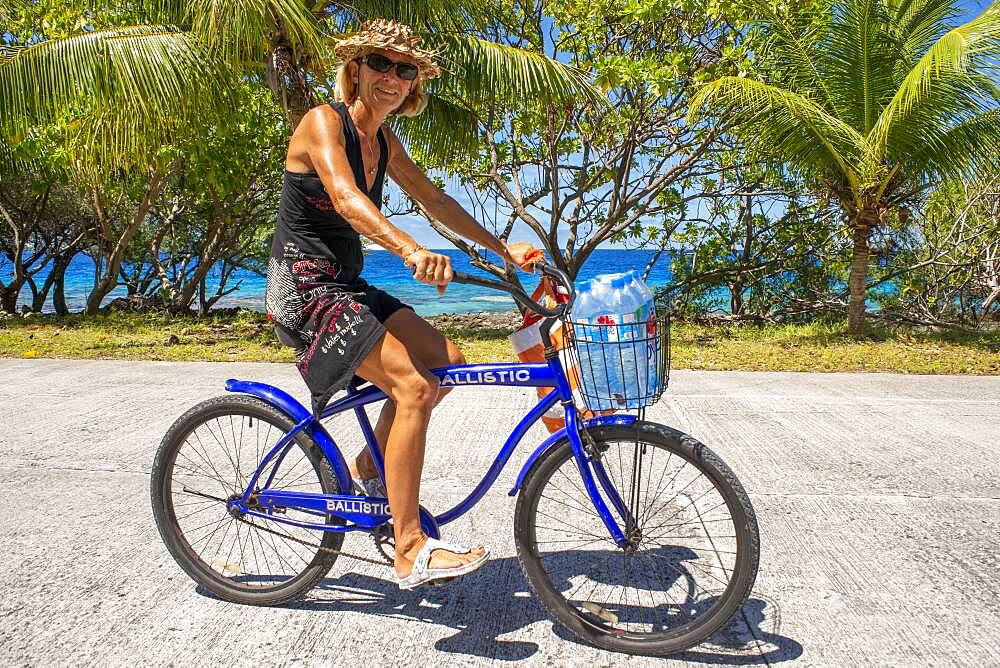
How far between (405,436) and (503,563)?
964 millimetres

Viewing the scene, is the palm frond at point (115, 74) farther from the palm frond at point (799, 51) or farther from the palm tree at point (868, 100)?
the palm frond at point (799, 51)

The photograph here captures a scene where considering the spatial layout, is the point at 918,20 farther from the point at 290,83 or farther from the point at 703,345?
the point at 290,83

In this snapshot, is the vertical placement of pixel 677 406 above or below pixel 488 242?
below

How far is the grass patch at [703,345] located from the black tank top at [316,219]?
564 centimetres

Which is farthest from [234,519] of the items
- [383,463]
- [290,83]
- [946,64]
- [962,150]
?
[962,150]

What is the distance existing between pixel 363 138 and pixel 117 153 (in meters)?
8.00

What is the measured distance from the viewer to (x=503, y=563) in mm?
3320

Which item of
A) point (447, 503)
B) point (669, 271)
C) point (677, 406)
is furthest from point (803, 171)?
point (447, 503)

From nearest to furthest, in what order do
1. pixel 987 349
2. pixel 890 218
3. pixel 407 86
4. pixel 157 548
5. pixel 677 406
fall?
1. pixel 407 86
2. pixel 157 548
3. pixel 677 406
4. pixel 987 349
5. pixel 890 218

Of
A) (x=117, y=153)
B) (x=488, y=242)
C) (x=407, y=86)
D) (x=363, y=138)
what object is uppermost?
(x=117, y=153)

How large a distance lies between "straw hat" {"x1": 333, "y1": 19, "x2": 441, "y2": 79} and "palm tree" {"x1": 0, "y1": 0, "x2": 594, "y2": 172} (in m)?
5.35

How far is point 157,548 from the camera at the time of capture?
11.3ft

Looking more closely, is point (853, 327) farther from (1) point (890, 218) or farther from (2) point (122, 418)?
(2) point (122, 418)

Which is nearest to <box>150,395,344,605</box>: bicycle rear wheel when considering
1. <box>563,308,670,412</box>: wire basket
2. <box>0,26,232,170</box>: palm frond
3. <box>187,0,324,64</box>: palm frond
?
<box>563,308,670,412</box>: wire basket
